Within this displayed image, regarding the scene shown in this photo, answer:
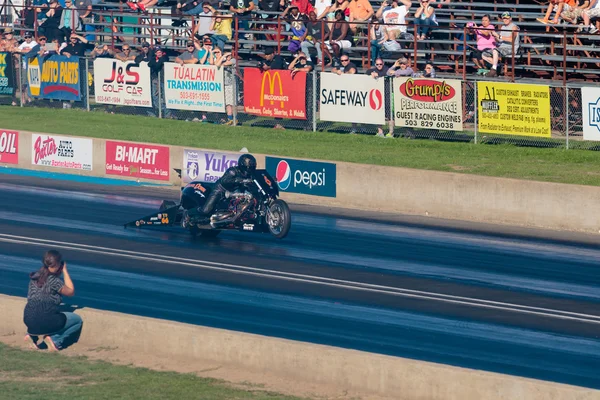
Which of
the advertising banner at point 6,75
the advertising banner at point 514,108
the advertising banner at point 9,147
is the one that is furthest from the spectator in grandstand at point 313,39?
the advertising banner at point 6,75

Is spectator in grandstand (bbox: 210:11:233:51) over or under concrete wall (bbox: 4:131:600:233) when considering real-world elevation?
over

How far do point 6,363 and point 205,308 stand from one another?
3.68 meters

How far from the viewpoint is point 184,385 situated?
36.8ft

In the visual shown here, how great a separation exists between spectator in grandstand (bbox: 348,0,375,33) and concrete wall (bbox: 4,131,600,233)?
8570 millimetres

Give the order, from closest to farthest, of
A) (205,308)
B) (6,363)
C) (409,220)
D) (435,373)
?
(435,373), (6,363), (205,308), (409,220)

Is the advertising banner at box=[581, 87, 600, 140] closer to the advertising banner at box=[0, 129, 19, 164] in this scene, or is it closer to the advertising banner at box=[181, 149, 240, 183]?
the advertising banner at box=[181, 149, 240, 183]

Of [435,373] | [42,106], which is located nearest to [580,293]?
[435,373]

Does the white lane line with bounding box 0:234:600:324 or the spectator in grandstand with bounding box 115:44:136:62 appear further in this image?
the spectator in grandstand with bounding box 115:44:136:62

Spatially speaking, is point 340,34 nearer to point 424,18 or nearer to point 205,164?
point 424,18

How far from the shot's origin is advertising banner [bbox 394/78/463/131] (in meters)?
26.7

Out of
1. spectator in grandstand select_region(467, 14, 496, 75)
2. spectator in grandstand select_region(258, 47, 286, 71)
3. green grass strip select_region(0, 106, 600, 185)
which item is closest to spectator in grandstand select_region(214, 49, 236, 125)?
green grass strip select_region(0, 106, 600, 185)

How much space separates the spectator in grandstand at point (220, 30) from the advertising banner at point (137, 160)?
23.7 feet

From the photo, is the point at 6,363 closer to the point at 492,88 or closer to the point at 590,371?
the point at 590,371

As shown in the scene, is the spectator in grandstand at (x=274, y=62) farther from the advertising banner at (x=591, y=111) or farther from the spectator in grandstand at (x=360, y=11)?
the advertising banner at (x=591, y=111)
